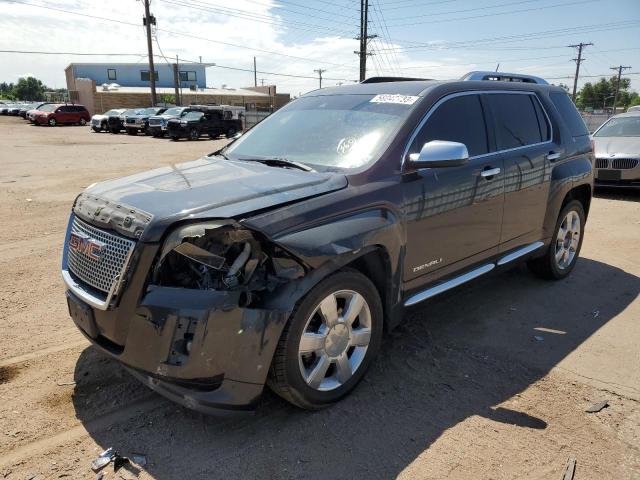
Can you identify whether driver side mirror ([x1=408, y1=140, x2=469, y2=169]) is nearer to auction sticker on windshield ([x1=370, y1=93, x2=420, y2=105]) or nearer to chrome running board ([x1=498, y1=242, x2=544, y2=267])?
auction sticker on windshield ([x1=370, y1=93, x2=420, y2=105])

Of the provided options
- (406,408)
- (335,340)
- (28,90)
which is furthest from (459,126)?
(28,90)

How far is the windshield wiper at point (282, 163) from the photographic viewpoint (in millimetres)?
3403

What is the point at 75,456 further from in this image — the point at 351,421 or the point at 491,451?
the point at 491,451

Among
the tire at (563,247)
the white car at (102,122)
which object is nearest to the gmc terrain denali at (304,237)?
the tire at (563,247)

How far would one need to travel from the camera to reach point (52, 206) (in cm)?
852

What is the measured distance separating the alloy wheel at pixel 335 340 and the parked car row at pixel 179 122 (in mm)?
26040

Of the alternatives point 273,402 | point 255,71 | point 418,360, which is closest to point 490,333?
point 418,360

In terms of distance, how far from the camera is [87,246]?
287 cm

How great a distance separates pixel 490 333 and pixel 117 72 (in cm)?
7822

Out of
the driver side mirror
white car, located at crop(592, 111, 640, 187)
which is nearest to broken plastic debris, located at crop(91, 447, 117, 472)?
the driver side mirror

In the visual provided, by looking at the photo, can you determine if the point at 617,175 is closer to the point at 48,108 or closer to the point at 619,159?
the point at 619,159

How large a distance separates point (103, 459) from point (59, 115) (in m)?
42.7

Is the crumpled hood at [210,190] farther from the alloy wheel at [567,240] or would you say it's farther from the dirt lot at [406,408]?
the alloy wheel at [567,240]

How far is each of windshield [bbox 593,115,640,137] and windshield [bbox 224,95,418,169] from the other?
9.57 meters
